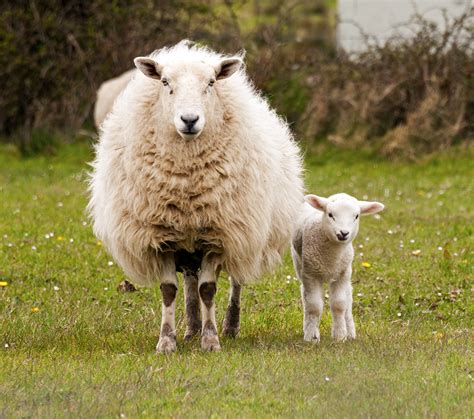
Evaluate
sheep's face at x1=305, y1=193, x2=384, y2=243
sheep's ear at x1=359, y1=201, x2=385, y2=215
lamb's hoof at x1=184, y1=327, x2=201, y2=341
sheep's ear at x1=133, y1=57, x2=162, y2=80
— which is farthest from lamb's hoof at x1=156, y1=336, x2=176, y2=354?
sheep's ear at x1=133, y1=57, x2=162, y2=80

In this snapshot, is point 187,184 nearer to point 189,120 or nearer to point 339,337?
point 189,120

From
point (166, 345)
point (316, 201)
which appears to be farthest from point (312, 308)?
point (166, 345)

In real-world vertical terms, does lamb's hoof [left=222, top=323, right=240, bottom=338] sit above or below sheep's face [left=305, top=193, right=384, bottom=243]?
below

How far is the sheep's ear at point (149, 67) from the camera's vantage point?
280 inches

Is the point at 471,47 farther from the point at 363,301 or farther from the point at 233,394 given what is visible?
the point at 233,394

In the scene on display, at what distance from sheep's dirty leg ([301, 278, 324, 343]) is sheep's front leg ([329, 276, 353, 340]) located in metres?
0.09

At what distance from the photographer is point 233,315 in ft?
25.6

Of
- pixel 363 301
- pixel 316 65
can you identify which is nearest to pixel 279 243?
pixel 363 301

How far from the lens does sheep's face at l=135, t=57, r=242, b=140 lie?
22.2ft

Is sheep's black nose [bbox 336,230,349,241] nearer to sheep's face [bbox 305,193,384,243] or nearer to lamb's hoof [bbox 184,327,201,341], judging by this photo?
sheep's face [bbox 305,193,384,243]

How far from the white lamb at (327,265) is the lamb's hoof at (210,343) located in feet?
2.28

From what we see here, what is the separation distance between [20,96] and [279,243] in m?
12.5

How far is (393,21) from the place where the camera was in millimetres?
21375

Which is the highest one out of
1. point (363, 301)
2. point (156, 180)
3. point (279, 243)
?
point (156, 180)
